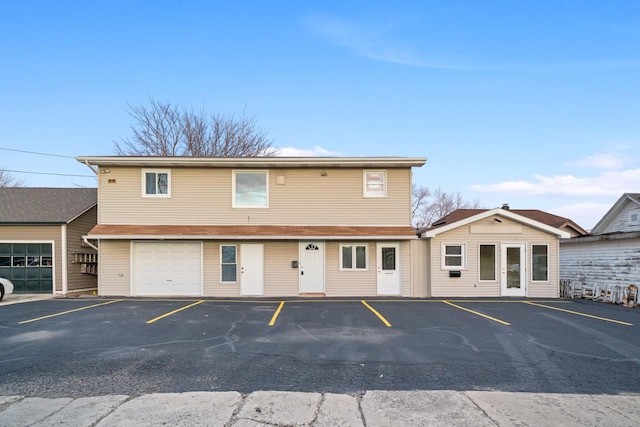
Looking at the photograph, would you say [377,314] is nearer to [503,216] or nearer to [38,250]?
[503,216]

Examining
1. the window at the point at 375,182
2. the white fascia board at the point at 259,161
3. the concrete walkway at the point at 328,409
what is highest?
the white fascia board at the point at 259,161

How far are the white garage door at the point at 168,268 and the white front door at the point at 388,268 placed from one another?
7263mm

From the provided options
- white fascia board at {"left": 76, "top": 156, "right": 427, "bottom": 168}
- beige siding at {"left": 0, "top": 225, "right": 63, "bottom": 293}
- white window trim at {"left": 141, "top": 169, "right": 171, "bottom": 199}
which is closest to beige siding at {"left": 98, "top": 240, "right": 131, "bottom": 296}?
beige siding at {"left": 0, "top": 225, "right": 63, "bottom": 293}

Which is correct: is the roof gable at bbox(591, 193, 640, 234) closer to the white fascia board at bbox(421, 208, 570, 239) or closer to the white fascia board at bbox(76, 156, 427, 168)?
the white fascia board at bbox(421, 208, 570, 239)

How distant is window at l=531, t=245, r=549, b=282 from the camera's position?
15172 millimetres

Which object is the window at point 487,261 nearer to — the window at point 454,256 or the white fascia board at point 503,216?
the window at point 454,256

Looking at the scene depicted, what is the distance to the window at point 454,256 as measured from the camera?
15039mm

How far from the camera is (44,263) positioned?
1550 cm

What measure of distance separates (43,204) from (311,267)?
40.1 ft

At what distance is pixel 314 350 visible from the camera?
22.6 ft

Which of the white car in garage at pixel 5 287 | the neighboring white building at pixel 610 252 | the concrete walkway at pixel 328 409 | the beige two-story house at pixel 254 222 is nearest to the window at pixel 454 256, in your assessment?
the beige two-story house at pixel 254 222

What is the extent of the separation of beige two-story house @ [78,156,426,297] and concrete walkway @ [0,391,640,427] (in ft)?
33.3

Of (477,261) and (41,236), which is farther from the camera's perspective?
(41,236)

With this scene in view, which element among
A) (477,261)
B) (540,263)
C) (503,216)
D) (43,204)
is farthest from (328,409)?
(43,204)
